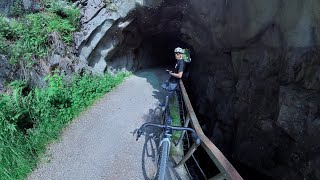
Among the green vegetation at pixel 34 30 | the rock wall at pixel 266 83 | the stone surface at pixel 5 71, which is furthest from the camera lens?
the green vegetation at pixel 34 30

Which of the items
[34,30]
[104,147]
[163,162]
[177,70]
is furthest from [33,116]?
[163,162]

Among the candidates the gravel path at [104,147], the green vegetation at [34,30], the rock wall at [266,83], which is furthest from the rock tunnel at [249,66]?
the gravel path at [104,147]

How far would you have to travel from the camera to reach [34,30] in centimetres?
888

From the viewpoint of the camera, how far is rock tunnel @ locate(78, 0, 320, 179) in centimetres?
645

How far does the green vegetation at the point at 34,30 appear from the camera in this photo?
827cm

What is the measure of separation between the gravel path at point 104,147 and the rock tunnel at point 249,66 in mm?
2855

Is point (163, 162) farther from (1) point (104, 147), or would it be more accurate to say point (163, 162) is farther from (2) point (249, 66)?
(2) point (249, 66)

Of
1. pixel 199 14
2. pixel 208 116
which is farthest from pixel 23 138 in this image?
pixel 199 14

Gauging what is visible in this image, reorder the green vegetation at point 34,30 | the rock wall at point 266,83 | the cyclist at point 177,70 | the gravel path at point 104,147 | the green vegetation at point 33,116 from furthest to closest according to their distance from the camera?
the green vegetation at point 34,30 → the cyclist at point 177,70 → the rock wall at point 266,83 → the green vegetation at point 33,116 → the gravel path at point 104,147

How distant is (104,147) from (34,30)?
4674mm

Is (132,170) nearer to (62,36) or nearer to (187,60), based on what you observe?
(187,60)

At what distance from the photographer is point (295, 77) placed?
687cm

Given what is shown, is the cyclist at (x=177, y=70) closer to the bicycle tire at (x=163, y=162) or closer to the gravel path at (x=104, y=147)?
the gravel path at (x=104, y=147)

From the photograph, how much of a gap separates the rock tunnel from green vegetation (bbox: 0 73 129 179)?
2654 mm
